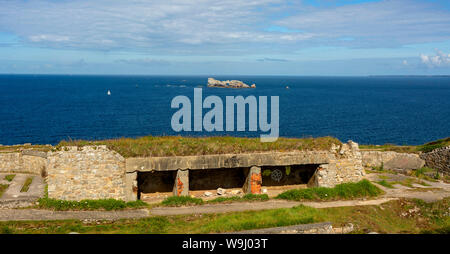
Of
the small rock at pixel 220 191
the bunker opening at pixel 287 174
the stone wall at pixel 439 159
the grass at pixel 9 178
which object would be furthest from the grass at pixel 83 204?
the stone wall at pixel 439 159

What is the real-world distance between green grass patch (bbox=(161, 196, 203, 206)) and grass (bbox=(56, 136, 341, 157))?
2153mm

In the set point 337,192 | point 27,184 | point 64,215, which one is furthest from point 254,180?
point 27,184

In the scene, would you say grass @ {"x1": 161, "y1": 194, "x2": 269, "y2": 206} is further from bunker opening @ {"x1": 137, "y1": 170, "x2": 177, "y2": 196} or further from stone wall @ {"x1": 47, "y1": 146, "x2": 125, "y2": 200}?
stone wall @ {"x1": 47, "y1": 146, "x2": 125, "y2": 200}

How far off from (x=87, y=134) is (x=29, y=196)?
129 feet

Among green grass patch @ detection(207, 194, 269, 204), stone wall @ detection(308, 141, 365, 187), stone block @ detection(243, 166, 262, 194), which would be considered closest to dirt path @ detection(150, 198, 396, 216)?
green grass patch @ detection(207, 194, 269, 204)

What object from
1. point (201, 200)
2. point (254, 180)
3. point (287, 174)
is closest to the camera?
point (201, 200)

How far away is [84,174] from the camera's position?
16.8 metres

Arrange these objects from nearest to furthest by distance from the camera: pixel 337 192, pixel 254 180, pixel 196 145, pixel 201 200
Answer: pixel 201 200 → pixel 196 145 → pixel 254 180 → pixel 337 192

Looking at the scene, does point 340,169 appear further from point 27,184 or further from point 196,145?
point 27,184

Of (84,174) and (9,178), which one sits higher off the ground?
(84,174)

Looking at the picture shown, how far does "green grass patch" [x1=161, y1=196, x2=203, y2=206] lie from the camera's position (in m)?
17.1

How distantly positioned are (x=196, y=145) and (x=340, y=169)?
7.94 metres

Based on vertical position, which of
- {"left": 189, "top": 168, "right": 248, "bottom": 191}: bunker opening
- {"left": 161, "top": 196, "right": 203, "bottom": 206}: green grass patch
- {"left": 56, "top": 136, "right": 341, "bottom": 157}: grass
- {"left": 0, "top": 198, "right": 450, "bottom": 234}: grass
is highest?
{"left": 56, "top": 136, "right": 341, "bottom": 157}: grass

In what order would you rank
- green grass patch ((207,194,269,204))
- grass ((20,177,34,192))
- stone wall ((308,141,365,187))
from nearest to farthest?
1. green grass patch ((207,194,269,204))
2. stone wall ((308,141,365,187))
3. grass ((20,177,34,192))
